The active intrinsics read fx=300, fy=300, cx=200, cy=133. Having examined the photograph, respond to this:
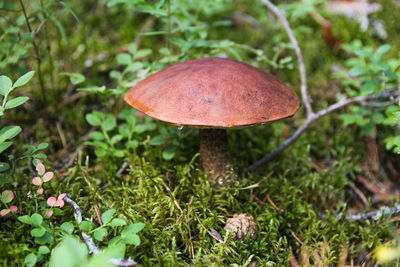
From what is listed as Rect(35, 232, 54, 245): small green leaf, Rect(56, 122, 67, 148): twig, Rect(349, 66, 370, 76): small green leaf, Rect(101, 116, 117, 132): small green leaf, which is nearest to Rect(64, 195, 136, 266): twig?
Rect(35, 232, 54, 245): small green leaf

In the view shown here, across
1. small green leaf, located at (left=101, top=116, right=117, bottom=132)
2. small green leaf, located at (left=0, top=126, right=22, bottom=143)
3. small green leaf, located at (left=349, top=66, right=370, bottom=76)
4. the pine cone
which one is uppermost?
small green leaf, located at (left=0, top=126, right=22, bottom=143)

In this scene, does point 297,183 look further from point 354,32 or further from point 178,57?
point 354,32

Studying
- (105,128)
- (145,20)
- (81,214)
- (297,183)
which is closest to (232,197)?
(297,183)

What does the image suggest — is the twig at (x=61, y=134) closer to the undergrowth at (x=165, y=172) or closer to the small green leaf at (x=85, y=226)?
the undergrowth at (x=165, y=172)

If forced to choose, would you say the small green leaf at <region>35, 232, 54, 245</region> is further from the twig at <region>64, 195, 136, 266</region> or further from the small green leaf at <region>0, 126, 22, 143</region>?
the small green leaf at <region>0, 126, 22, 143</region>

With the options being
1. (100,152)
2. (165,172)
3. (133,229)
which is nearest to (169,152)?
(165,172)

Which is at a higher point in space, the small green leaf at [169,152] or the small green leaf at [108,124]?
the small green leaf at [108,124]

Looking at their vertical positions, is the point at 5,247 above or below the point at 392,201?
above

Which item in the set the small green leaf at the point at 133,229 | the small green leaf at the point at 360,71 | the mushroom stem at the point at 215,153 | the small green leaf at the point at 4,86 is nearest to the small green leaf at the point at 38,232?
the small green leaf at the point at 133,229
